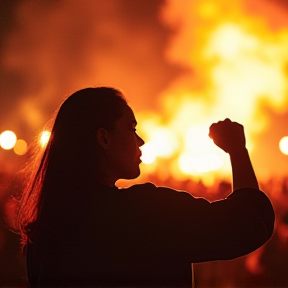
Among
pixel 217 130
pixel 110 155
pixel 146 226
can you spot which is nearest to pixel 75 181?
pixel 110 155

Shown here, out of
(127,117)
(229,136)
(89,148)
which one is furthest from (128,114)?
(229,136)

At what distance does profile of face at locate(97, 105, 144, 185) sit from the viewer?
1164 millimetres

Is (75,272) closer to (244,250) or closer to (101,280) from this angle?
(101,280)

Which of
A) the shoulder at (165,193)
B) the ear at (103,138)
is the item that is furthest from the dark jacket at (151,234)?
the ear at (103,138)

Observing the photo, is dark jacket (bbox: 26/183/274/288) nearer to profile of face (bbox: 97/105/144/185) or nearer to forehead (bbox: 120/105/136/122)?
profile of face (bbox: 97/105/144/185)

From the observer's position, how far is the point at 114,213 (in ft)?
3.49

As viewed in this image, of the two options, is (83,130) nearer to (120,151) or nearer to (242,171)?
(120,151)

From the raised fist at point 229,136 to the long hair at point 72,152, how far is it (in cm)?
21

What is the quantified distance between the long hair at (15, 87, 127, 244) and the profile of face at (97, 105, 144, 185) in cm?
1

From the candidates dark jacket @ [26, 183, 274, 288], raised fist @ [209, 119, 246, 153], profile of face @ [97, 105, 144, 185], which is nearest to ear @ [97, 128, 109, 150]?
profile of face @ [97, 105, 144, 185]

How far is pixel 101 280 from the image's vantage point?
1.09 metres

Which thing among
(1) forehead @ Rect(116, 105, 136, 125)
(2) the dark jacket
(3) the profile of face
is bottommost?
(2) the dark jacket

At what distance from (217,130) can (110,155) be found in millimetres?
233

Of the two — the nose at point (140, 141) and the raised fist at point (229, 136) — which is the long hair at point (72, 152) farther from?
the raised fist at point (229, 136)
